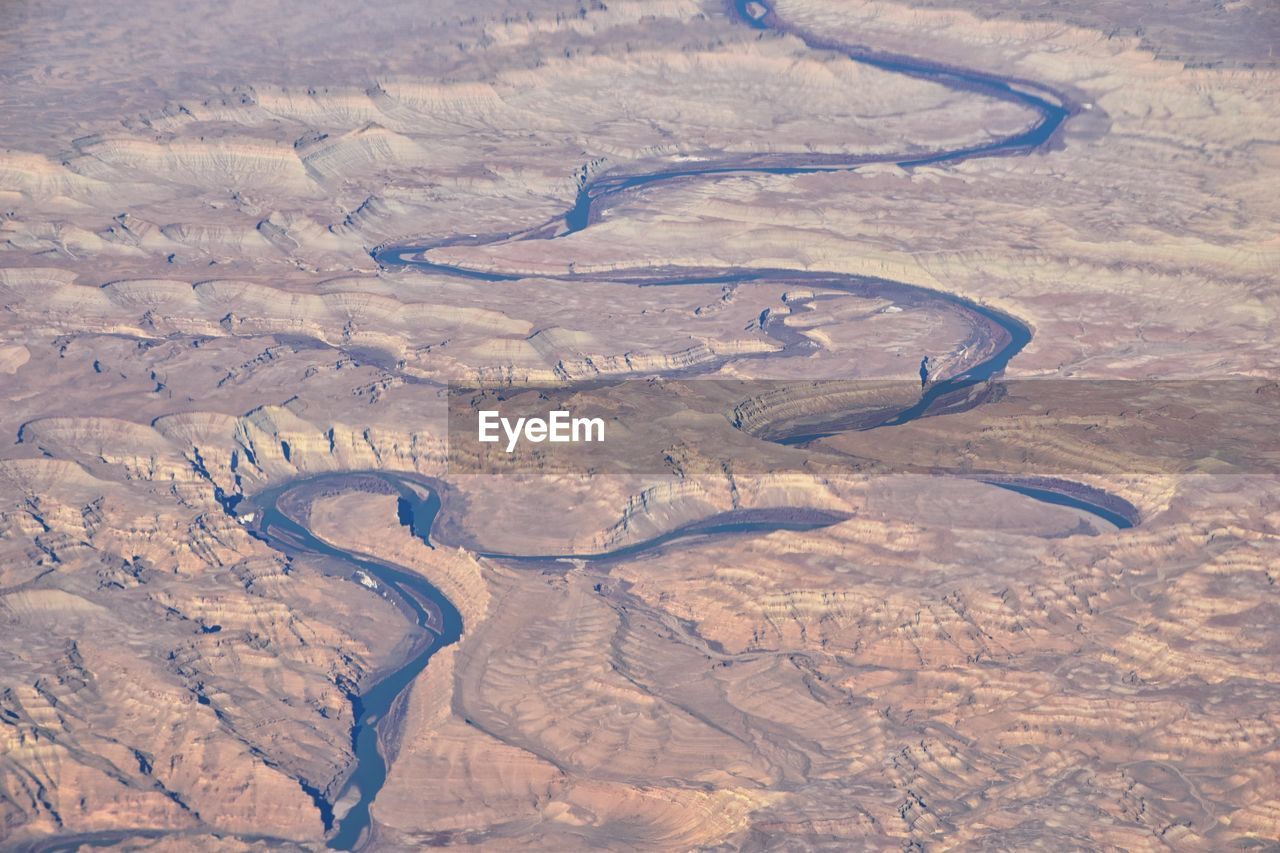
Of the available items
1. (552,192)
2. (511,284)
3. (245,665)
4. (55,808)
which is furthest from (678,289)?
(55,808)

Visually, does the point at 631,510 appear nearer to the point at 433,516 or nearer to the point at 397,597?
the point at 433,516

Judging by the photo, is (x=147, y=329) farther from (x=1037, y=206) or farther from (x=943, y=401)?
(x=1037, y=206)

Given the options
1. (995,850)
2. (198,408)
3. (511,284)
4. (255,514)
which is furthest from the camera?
(511,284)

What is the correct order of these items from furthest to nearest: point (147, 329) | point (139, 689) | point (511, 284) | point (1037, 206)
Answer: point (1037, 206)
point (511, 284)
point (147, 329)
point (139, 689)

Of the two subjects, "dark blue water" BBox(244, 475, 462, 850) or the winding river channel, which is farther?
the winding river channel

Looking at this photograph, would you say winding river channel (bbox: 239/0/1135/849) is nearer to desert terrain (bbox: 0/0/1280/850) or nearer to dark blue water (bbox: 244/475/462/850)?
dark blue water (bbox: 244/475/462/850)

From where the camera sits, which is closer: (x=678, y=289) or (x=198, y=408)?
(x=198, y=408)

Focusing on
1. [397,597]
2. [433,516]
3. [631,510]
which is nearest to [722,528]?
[631,510]

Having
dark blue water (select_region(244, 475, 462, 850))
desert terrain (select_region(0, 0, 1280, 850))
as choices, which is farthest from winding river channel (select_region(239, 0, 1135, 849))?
desert terrain (select_region(0, 0, 1280, 850))
